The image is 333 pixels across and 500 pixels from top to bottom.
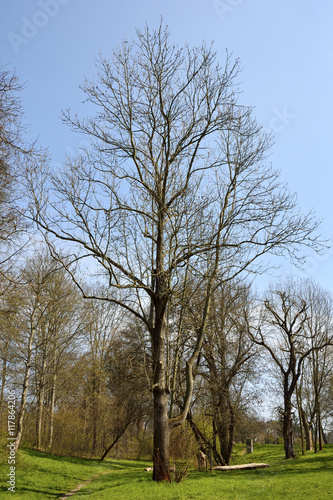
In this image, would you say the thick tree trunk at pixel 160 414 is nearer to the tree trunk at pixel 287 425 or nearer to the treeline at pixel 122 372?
the treeline at pixel 122 372

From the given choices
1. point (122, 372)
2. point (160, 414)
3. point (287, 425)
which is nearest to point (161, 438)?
point (160, 414)

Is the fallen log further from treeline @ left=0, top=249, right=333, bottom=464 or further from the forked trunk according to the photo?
the forked trunk

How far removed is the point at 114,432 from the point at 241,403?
7591 millimetres

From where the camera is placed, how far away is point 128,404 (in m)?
20.5

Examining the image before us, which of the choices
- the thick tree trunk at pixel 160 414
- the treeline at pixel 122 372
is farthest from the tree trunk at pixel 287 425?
the thick tree trunk at pixel 160 414

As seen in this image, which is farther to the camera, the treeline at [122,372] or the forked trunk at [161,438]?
the treeline at [122,372]

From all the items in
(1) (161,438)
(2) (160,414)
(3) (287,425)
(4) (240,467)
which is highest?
(2) (160,414)

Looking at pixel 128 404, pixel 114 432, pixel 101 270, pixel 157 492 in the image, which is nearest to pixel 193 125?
pixel 101 270

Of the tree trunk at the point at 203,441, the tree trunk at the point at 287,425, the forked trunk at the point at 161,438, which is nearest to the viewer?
the forked trunk at the point at 161,438

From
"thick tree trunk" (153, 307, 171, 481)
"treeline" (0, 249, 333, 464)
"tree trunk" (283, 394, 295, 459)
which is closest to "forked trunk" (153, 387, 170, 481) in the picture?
"thick tree trunk" (153, 307, 171, 481)

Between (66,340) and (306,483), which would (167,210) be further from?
(66,340)

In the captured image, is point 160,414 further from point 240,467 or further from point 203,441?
point 203,441

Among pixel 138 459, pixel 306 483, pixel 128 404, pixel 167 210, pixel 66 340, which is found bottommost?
pixel 138 459

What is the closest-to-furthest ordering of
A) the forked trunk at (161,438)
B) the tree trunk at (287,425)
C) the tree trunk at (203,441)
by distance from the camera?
the forked trunk at (161,438) < the tree trunk at (203,441) < the tree trunk at (287,425)
